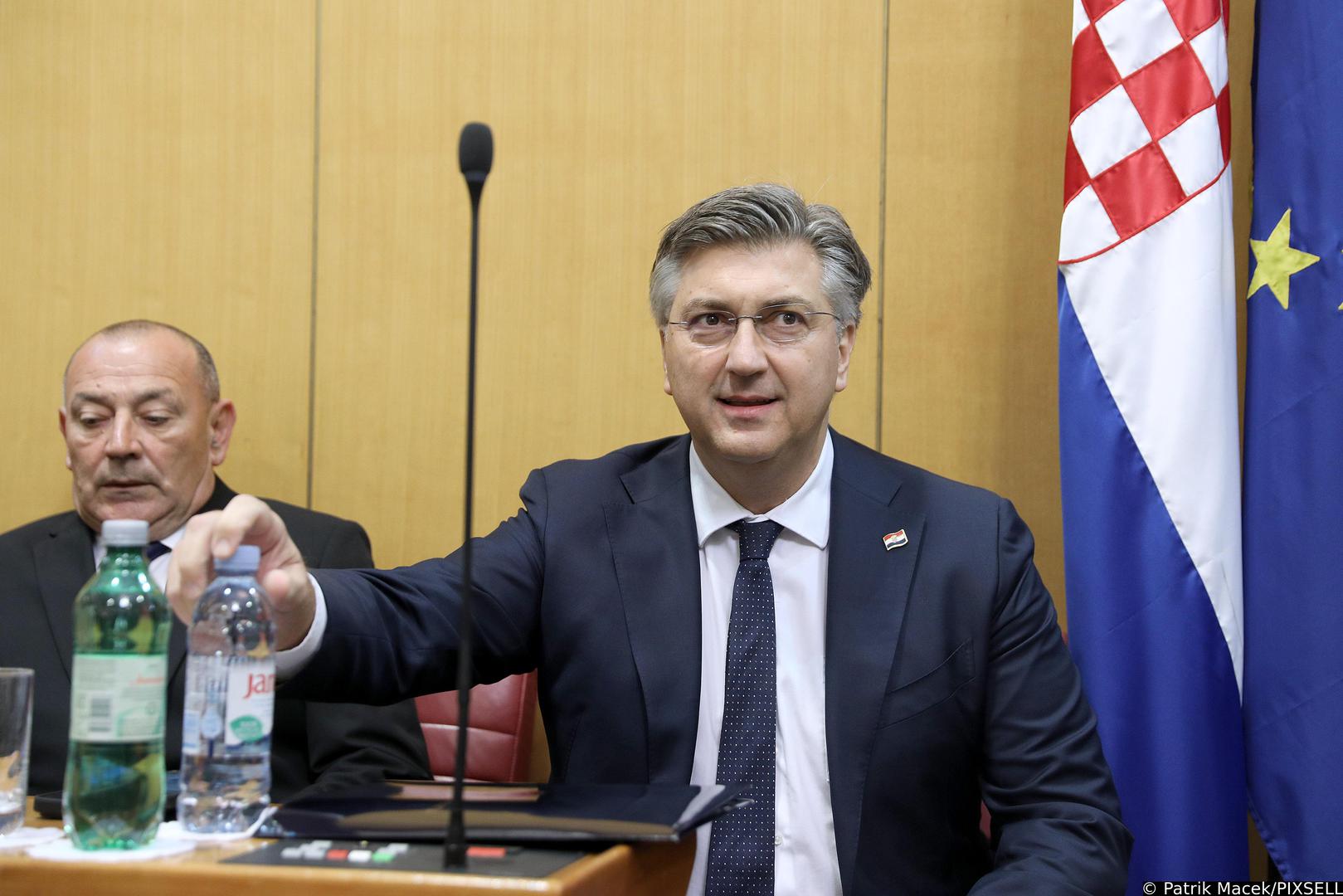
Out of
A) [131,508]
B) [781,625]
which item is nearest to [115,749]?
[781,625]

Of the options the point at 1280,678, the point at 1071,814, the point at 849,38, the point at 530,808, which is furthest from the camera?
the point at 849,38

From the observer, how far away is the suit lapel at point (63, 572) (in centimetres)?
255

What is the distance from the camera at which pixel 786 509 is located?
80.1 inches

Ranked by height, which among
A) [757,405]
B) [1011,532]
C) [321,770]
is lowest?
[321,770]

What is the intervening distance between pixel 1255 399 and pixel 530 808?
5.70 feet

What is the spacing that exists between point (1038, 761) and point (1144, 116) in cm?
128

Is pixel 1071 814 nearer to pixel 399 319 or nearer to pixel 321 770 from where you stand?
pixel 321 770

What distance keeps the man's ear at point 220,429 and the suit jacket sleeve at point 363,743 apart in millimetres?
676

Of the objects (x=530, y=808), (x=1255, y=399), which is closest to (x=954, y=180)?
(x=1255, y=399)

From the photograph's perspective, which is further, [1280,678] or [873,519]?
[1280,678]

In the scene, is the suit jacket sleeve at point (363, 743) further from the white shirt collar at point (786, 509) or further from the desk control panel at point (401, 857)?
the desk control panel at point (401, 857)

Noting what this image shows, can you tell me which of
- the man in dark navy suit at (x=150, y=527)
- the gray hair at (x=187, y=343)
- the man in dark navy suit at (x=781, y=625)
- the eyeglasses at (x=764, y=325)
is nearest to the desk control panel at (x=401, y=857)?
the man in dark navy suit at (x=781, y=625)

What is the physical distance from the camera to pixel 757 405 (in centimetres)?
199

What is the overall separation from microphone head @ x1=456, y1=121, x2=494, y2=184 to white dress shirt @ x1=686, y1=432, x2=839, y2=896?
3.01 feet
